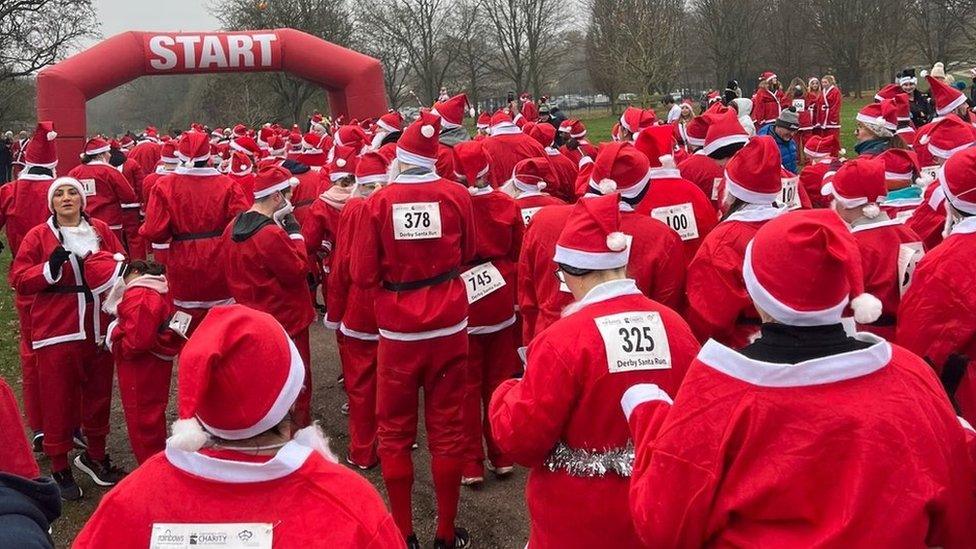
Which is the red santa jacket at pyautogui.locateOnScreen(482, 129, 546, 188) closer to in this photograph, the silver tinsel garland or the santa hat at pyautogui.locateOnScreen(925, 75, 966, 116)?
the santa hat at pyautogui.locateOnScreen(925, 75, 966, 116)

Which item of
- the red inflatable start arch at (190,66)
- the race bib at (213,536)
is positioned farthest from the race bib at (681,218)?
the red inflatable start arch at (190,66)

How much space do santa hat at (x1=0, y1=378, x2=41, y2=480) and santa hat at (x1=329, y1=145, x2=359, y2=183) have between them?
5341 mm

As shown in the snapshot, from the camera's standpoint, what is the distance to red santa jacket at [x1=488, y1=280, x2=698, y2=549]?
282 cm

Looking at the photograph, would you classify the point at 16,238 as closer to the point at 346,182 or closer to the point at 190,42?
the point at 346,182

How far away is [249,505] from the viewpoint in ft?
6.23

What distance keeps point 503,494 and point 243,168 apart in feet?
18.1

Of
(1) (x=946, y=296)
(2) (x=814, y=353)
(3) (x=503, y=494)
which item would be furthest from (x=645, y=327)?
(3) (x=503, y=494)

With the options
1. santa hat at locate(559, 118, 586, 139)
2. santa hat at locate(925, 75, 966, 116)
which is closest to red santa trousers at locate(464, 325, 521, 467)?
santa hat at locate(925, 75, 966, 116)

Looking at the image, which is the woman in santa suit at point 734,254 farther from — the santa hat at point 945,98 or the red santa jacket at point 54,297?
the santa hat at point 945,98

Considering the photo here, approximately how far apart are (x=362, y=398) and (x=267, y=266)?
1.19 metres

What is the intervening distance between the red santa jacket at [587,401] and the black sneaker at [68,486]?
4197 mm

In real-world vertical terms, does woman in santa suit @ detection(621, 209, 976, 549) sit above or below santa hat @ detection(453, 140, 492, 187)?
below

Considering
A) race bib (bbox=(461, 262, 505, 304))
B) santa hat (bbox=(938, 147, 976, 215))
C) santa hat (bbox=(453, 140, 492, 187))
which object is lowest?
race bib (bbox=(461, 262, 505, 304))

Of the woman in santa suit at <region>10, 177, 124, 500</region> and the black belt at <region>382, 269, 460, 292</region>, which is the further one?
the woman in santa suit at <region>10, 177, 124, 500</region>
